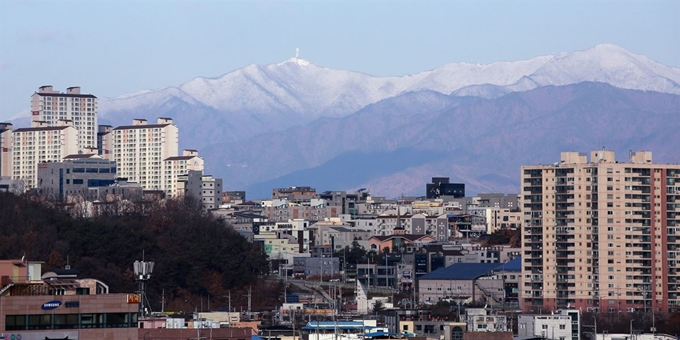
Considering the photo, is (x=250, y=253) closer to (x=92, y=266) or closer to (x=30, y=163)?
(x=92, y=266)

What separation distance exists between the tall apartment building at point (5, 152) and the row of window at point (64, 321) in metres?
115

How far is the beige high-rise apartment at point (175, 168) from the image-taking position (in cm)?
13325

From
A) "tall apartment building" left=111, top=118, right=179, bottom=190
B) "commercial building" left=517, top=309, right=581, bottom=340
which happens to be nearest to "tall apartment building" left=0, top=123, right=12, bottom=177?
"tall apartment building" left=111, top=118, right=179, bottom=190

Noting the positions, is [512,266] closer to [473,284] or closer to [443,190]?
[473,284]

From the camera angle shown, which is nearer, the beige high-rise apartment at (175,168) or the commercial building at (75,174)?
the commercial building at (75,174)

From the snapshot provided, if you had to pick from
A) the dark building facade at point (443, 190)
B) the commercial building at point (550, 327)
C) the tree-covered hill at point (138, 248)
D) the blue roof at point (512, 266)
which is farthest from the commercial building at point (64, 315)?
the dark building facade at point (443, 190)

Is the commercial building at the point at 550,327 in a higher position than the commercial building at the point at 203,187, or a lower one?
lower

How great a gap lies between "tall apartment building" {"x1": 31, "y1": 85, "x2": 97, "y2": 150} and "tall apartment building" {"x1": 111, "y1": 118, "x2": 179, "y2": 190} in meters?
6.84

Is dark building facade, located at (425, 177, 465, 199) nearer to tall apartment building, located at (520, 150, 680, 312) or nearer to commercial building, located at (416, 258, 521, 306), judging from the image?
commercial building, located at (416, 258, 521, 306)

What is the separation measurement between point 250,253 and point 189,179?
52.7 m

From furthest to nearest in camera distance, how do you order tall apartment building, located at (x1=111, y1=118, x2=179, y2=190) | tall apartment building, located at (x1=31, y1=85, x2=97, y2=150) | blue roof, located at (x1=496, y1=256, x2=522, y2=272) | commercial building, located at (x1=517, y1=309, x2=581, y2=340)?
tall apartment building, located at (x1=31, y1=85, x2=97, y2=150), tall apartment building, located at (x1=111, y1=118, x2=179, y2=190), blue roof, located at (x1=496, y1=256, x2=522, y2=272), commercial building, located at (x1=517, y1=309, x2=581, y2=340)

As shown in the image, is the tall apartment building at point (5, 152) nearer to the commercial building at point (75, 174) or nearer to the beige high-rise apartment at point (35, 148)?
the beige high-rise apartment at point (35, 148)

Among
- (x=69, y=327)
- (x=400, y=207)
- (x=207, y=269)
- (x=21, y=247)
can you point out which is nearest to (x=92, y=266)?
(x=21, y=247)

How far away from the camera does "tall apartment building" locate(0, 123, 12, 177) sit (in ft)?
452
